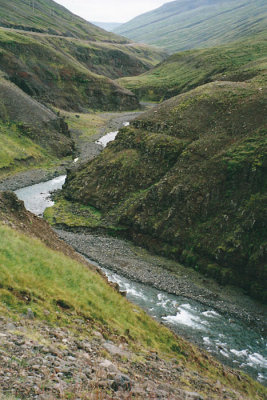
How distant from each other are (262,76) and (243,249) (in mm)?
50559

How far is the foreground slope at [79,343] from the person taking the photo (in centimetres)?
1504

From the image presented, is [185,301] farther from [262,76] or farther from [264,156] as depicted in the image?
[262,76]

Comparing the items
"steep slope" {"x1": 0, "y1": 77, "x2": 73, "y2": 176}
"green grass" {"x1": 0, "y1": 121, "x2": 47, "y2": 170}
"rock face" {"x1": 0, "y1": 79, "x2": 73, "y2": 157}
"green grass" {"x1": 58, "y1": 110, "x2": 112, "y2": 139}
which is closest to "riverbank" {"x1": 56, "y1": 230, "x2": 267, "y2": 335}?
"green grass" {"x1": 0, "y1": 121, "x2": 47, "y2": 170}

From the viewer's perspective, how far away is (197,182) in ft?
198

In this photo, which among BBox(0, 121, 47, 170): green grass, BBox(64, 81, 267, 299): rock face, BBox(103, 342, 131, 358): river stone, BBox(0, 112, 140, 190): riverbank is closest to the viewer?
BBox(103, 342, 131, 358): river stone

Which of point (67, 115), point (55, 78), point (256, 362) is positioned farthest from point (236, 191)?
point (55, 78)

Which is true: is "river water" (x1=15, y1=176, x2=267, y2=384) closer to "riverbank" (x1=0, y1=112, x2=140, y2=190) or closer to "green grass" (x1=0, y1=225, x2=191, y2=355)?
"green grass" (x1=0, y1=225, x2=191, y2=355)

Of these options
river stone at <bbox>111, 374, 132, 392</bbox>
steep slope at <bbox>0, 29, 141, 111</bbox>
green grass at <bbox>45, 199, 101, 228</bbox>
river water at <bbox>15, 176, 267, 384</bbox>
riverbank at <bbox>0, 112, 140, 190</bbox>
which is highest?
steep slope at <bbox>0, 29, 141, 111</bbox>

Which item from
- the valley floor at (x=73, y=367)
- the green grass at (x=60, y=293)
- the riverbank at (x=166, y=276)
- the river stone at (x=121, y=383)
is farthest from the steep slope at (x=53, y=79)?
the river stone at (x=121, y=383)

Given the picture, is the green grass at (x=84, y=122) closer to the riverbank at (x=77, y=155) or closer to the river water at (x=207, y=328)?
the riverbank at (x=77, y=155)

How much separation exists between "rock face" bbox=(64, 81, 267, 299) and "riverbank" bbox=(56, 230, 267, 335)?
6.46 feet

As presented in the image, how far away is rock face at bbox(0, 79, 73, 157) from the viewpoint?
108688mm

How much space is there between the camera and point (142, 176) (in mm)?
71125

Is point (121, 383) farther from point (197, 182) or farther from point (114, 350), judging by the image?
point (197, 182)
